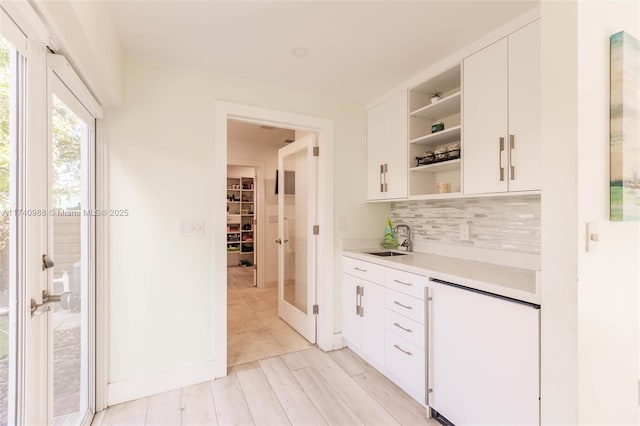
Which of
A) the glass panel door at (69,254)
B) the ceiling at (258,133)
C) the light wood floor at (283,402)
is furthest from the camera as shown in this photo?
the ceiling at (258,133)

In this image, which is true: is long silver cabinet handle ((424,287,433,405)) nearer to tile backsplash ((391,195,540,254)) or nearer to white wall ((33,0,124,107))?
tile backsplash ((391,195,540,254))

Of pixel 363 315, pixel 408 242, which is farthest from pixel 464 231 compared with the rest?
pixel 363 315

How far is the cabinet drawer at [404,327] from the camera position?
1876 mm

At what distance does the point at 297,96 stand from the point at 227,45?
777 mm

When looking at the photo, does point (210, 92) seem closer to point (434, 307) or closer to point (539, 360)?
point (434, 307)

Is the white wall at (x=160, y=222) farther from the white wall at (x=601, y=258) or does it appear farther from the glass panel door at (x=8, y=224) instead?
the white wall at (x=601, y=258)

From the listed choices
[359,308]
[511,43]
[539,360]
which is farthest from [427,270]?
[511,43]

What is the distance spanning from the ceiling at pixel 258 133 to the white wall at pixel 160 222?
1910mm

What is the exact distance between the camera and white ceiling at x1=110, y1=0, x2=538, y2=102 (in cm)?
156

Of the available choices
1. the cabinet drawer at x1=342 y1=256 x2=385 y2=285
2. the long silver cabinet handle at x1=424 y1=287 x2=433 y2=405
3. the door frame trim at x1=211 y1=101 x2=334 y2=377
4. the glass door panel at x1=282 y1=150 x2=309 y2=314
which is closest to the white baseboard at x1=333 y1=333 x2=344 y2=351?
the door frame trim at x1=211 y1=101 x2=334 y2=377

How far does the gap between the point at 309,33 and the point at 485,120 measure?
1.22 meters

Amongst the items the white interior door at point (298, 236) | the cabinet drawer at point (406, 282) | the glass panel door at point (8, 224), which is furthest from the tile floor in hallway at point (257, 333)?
the glass panel door at point (8, 224)

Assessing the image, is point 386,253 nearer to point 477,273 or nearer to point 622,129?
point 477,273

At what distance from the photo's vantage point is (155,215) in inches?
81.1
